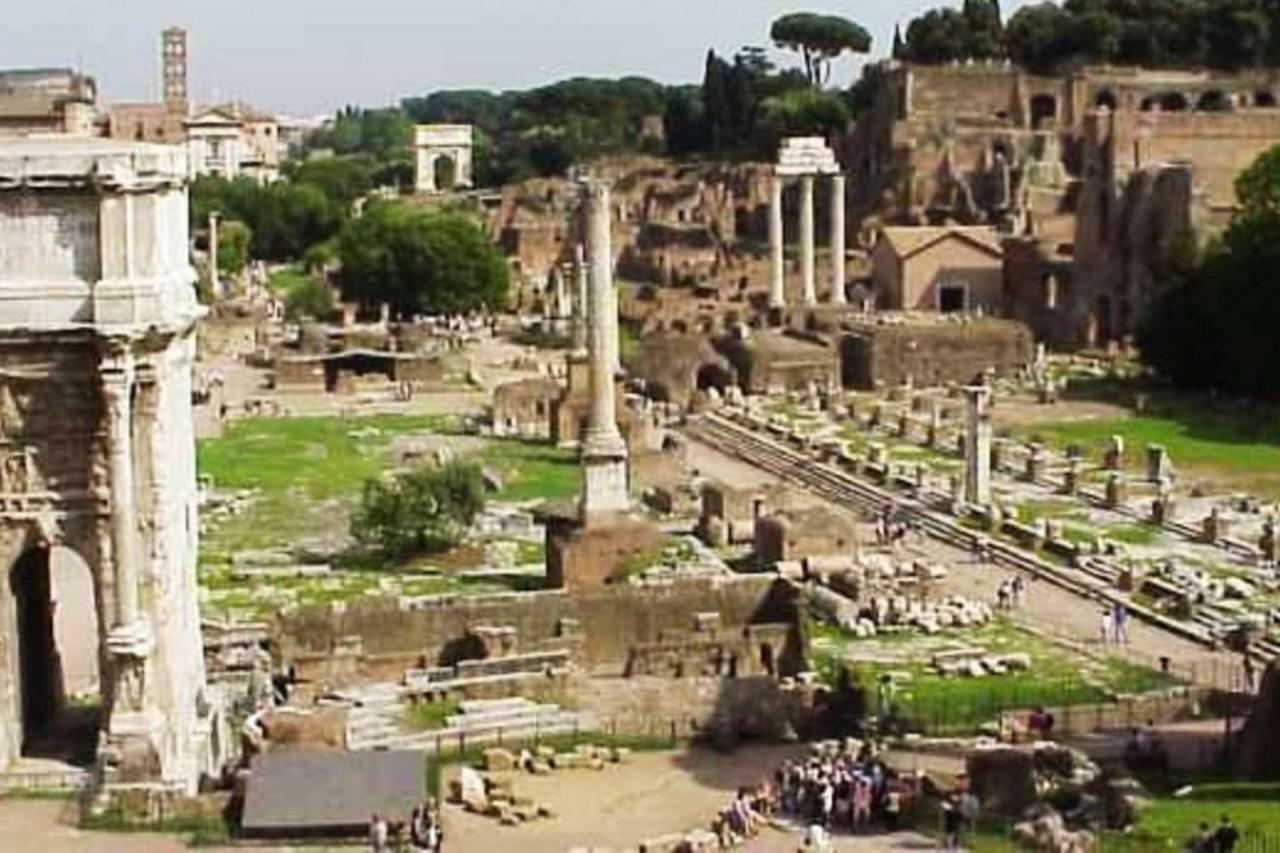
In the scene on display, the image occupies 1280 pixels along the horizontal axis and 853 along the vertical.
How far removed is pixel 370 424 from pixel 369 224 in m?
32.5

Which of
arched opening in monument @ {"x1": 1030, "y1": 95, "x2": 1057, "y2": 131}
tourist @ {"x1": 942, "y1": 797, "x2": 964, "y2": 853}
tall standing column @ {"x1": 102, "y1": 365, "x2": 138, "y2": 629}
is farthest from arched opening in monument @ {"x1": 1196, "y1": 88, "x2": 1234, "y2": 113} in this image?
tall standing column @ {"x1": 102, "y1": 365, "x2": 138, "y2": 629}

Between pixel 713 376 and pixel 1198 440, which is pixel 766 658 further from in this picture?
pixel 713 376

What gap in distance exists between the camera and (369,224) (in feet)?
296

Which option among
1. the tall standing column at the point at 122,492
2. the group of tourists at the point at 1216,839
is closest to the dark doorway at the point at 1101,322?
the tall standing column at the point at 122,492

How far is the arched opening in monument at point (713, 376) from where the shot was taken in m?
65.4

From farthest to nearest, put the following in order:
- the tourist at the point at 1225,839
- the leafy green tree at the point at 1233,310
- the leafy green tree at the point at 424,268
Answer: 1. the leafy green tree at the point at 424,268
2. the leafy green tree at the point at 1233,310
3. the tourist at the point at 1225,839

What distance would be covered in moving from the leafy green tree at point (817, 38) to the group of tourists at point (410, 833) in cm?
10687

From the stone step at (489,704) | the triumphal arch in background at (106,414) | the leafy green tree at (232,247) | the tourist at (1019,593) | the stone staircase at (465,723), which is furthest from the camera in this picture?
the leafy green tree at (232,247)

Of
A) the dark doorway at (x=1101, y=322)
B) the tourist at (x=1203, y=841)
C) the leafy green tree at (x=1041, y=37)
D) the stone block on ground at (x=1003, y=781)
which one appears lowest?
the stone block on ground at (x=1003, y=781)

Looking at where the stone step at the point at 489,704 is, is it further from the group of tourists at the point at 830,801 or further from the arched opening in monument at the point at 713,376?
the arched opening in monument at the point at 713,376

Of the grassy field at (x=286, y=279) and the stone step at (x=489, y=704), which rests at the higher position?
the grassy field at (x=286, y=279)

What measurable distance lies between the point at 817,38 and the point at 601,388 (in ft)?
302

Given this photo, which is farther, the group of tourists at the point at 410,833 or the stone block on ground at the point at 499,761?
the stone block on ground at the point at 499,761

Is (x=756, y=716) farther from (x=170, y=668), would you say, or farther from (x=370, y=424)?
(x=370, y=424)
